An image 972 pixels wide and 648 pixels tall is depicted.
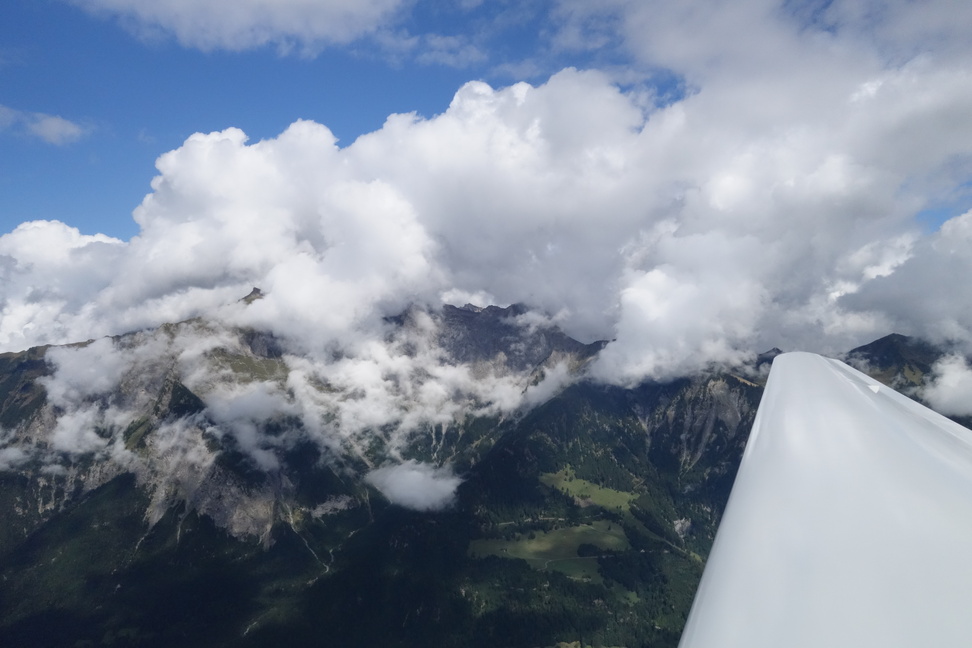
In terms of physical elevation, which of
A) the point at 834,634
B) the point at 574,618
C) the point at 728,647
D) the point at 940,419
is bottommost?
the point at 574,618

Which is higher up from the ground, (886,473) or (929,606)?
(886,473)

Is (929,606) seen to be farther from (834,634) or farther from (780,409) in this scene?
(780,409)

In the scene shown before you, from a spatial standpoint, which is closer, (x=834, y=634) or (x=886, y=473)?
(x=834, y=634)

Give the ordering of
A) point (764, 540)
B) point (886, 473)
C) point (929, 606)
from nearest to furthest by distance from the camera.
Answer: point (929, 606)
point (764, 540)
point (886, 473)

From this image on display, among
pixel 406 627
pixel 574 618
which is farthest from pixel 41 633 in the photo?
pixel 574 618

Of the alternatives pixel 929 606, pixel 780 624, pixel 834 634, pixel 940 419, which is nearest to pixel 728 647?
pixel 780 624

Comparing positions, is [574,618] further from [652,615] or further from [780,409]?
[780,409]

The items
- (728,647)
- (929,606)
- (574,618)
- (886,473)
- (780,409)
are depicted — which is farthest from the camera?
(574,618)

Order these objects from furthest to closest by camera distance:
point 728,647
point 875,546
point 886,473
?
point 886,473 < point 875,546 < point 728,647

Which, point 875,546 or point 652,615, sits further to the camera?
point 652,615
